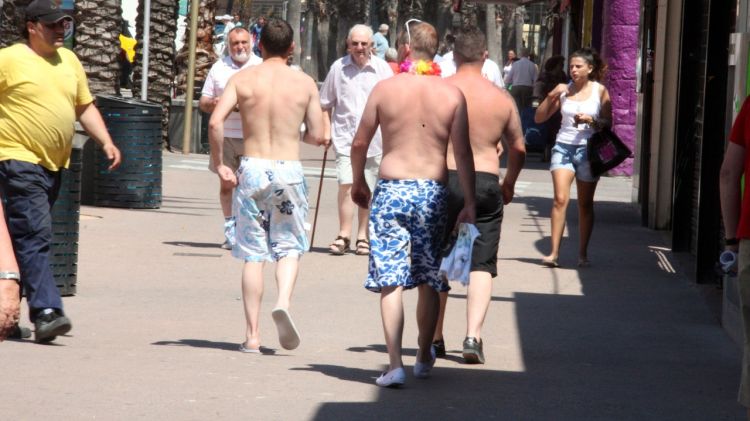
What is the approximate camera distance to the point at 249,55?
12.9m

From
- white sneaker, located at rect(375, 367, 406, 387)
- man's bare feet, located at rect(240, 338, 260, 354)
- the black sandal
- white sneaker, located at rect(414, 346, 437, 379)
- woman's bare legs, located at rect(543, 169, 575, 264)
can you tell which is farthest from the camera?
the black sandal

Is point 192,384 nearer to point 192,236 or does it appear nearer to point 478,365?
point 478,365

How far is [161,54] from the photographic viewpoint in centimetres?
2319

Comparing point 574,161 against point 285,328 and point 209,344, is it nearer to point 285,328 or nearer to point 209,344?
point 209,344

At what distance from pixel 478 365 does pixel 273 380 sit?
4.06ft

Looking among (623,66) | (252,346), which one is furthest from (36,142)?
(623,66)

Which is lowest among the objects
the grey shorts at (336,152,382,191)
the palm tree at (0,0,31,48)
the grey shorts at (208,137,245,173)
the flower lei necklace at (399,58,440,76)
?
the grey shorts at (336,152,382,191)

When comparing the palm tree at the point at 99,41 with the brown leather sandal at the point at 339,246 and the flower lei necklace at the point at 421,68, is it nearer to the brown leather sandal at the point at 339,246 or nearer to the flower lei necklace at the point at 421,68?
the brown leather sandal at the point at 339,246

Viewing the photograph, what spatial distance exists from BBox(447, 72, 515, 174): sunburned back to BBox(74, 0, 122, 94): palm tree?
11.8 metres

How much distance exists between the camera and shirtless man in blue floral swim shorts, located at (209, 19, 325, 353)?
26.2 feet

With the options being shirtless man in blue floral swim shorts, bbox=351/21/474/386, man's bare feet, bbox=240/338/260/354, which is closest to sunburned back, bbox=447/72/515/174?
shirtless man in blue floral swim shorts, bbox=351/21/474/386

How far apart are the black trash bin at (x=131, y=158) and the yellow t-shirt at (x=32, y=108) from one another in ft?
22.8

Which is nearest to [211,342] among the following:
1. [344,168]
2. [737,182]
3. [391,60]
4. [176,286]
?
[176,286]

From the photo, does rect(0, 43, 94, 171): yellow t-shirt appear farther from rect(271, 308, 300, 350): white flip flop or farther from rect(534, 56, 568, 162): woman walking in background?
rect(534, 56, 568, 162): woman walking in background
